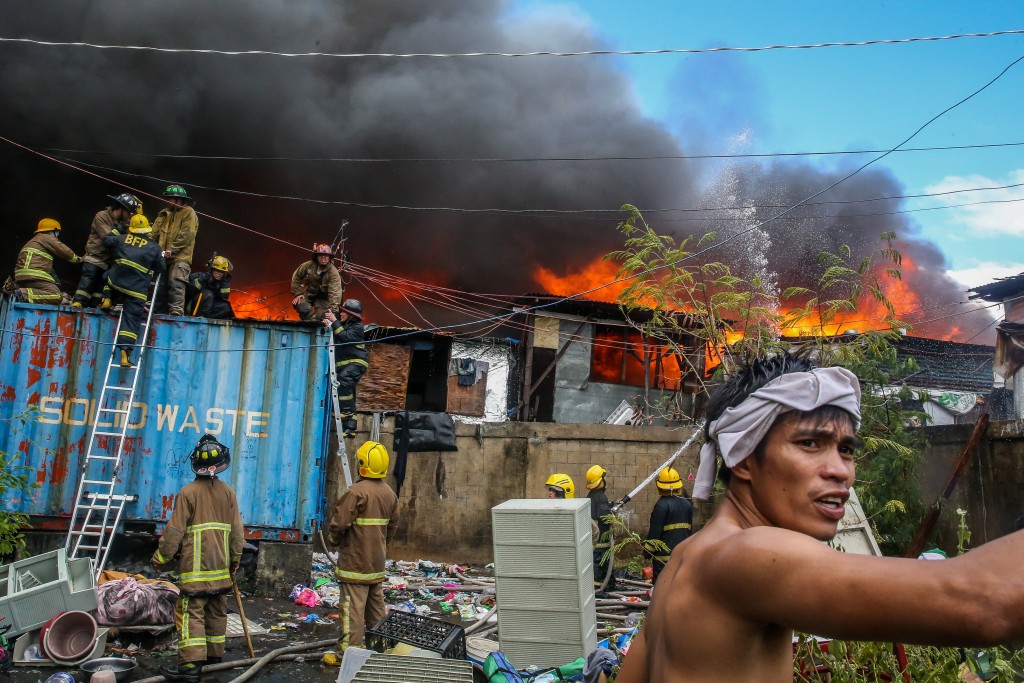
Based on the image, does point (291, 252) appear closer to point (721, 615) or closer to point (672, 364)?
point (672, 364)

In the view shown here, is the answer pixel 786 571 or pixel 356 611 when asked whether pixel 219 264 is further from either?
pixel 786 571

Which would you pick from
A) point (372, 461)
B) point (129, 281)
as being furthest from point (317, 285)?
point (372, 461)

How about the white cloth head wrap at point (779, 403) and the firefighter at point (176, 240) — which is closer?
the white cloth head wrap at point (779, 403)

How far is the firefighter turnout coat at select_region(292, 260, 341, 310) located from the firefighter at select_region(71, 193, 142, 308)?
2206 mm

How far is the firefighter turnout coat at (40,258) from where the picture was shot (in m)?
9.35

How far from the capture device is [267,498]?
9070 millimetres

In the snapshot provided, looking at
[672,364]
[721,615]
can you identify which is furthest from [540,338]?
[721,615]

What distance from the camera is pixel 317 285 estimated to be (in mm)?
10734

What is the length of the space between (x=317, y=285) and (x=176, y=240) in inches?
73.1

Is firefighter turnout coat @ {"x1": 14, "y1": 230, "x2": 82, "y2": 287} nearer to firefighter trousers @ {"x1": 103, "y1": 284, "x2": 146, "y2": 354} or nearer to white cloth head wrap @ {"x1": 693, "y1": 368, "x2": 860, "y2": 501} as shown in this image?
firefighter trousers @ {"x1": 103, "y1": 284, "x2": 146, "y2": 354}

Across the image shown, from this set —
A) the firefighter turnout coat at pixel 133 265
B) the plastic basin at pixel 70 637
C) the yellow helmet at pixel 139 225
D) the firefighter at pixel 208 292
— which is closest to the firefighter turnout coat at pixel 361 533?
the plastic basin at pixel 70 637

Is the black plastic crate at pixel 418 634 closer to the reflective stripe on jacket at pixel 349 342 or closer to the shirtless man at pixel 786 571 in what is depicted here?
the shirtless man at pixel 786 571

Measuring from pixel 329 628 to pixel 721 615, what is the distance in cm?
Result: 727

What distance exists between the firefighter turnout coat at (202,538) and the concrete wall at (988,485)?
7.15 meters
